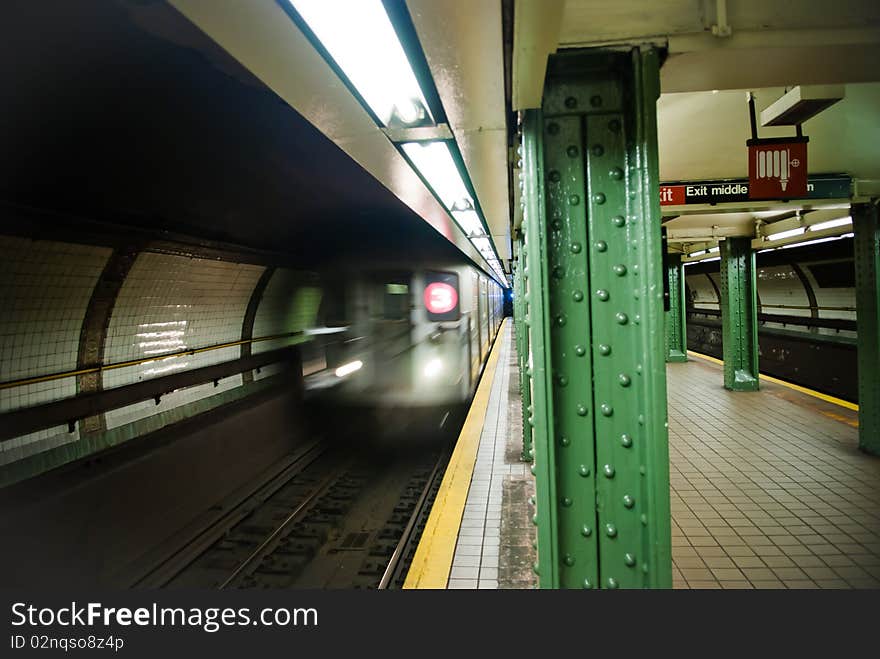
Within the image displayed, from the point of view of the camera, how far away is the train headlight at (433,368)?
6418 mm

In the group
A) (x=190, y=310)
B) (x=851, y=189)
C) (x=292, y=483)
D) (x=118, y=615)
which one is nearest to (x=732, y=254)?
(x=851, y=189)

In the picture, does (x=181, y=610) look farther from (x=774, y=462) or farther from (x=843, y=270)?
(x=843, y=270)

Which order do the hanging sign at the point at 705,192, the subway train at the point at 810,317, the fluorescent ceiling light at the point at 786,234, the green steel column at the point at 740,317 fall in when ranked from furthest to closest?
the subway train at the point at 810,317
the green steel column at the point at 740,317
the fluorescent ceiling light at the point at 786,234
the hanging sign at the point at 705,192

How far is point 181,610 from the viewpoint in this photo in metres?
1.82

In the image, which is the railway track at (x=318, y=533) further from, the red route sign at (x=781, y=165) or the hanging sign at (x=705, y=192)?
the hanging sign at (x=705, y=192)

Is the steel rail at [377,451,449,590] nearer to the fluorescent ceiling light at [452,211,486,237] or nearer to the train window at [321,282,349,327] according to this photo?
the train window at [321,282,349,327]

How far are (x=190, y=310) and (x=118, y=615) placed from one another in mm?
4919

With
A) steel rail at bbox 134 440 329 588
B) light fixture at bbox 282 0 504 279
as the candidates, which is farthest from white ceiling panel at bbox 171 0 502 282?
steel rail at bbox 134 440 329 588

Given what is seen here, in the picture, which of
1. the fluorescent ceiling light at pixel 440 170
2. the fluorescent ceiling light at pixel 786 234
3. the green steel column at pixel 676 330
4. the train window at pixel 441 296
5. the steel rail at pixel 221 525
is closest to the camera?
the fluorescent ceiling light at pixel 440 170

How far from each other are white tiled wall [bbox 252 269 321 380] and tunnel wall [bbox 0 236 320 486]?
49cm

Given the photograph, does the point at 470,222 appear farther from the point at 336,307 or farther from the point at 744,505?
the point at 744,505

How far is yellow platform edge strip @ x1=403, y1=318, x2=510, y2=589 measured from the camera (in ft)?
10.1

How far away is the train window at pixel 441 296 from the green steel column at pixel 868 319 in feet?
15.3

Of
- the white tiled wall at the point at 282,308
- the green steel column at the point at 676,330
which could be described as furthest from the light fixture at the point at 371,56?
the green steel column at the point at 676,330
